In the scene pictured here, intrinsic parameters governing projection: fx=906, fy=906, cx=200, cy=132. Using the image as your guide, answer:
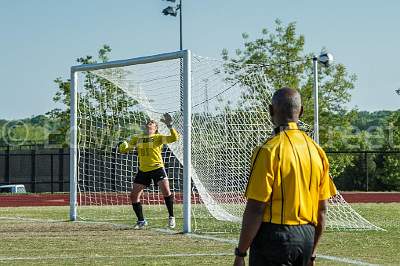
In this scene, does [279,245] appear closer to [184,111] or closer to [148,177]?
[184,111]

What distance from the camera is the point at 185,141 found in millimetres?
14711

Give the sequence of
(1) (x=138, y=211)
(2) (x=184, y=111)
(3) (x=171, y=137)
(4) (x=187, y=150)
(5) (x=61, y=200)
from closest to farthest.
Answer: (4) (x=187, y=150) < (2) (x=184, y=111) < (3) (x=171, y=137) < (1) (x=138, y=211) < (5) (x=61, y=200)

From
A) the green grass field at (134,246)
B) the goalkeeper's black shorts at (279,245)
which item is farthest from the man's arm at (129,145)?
the goalkeeper's black shorts at (279,245)

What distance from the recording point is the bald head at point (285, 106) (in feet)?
18.1

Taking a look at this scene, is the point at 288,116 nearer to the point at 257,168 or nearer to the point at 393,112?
the point at 257,168

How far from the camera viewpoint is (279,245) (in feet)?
17.7

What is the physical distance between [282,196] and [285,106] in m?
0.55

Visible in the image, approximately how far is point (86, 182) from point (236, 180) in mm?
6283

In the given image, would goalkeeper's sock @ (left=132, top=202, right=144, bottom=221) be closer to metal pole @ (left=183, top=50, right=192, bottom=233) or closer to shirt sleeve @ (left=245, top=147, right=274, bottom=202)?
metal pole @ (left=183, top=50, right=192, bottom=233)

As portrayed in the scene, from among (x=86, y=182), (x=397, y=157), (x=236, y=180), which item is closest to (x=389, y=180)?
(x=397, y=157)

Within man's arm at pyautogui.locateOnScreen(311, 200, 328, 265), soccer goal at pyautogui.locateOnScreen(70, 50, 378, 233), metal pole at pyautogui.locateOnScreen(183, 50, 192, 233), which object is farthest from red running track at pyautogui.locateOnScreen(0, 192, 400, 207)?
man's arm at pyautogui.locateOnScreen(311, 200, 328, 265)

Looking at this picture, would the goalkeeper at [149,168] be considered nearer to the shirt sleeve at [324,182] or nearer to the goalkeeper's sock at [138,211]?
the goalkeeper's sock at [138,211]

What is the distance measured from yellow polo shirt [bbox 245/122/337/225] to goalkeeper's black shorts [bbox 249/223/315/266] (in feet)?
0.16

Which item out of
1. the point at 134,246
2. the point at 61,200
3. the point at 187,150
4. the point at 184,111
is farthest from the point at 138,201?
the point at 61,200
